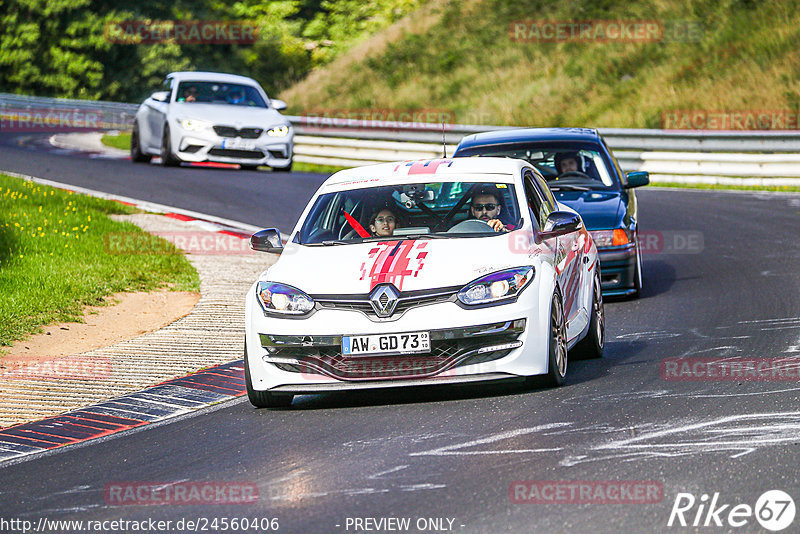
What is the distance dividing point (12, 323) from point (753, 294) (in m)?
6.93

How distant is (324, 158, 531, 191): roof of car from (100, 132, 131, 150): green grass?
76.0ft

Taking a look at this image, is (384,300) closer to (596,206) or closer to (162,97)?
(596,206)

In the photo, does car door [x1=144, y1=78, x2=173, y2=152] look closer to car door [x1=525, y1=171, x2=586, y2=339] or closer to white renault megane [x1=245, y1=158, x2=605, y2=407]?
car door [x1=525, y1=171, x2=586, y2=339]

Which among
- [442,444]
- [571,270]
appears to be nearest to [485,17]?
[571,270]

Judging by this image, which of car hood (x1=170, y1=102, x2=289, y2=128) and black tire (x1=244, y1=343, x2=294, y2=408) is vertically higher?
black tire (x1=244, y1=343, x2=294, y2=408)

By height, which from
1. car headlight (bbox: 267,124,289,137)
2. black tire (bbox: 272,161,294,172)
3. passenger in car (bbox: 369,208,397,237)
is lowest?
black tire (bbox: 272,161,294,172)

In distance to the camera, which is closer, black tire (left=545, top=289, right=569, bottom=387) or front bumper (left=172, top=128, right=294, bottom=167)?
black tire (left=545, top=289, right=569, bottom=387)

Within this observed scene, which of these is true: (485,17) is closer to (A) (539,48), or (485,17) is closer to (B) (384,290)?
(A) (539,48)

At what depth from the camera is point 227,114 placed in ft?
75.7

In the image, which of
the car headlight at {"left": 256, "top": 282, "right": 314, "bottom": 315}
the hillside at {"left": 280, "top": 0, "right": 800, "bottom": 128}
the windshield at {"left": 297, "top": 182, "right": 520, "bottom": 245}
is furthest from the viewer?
the hillside at {"left": 280, "top": 0, "right": 800, "bottom": 128}

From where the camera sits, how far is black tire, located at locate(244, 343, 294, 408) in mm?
8461

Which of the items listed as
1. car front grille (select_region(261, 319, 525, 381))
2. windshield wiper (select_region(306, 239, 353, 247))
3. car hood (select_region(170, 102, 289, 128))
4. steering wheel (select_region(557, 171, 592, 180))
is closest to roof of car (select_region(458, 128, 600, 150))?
steering wheel (select_region(557, 171, 592, 180))

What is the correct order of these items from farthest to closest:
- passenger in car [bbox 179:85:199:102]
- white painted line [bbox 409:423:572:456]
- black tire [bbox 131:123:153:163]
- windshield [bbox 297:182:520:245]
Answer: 1. black tire [bbox 131:123:153:163]
2. passenger in car [bbox 179:85:199:102]
3. windshield [bbox 297:182:520:245]
4. white painted line [bbox 409:423:572:456]

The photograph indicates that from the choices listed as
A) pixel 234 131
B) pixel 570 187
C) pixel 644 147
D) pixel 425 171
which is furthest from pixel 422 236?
pixel 644 147
